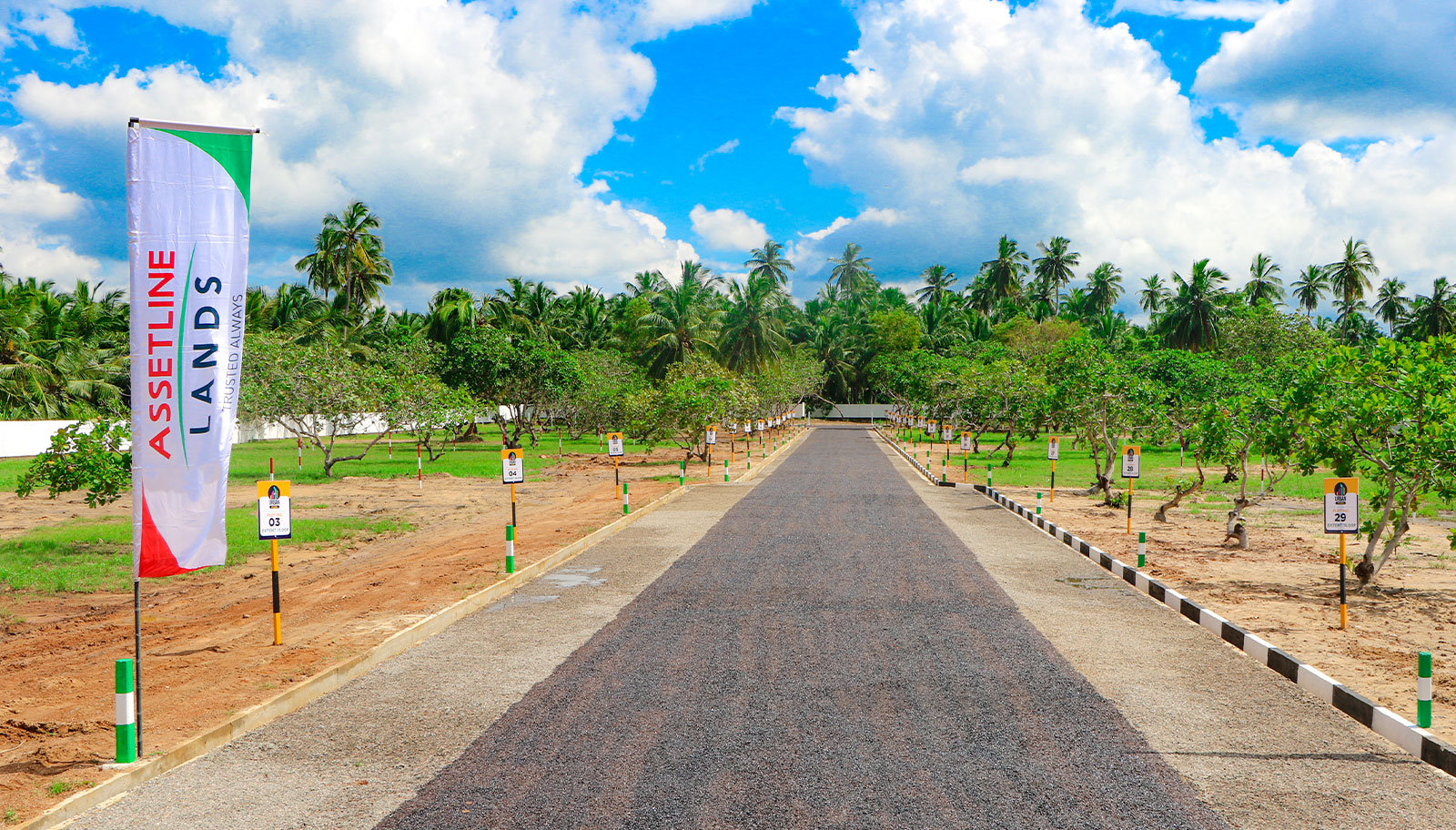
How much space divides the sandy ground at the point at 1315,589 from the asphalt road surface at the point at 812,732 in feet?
8.62

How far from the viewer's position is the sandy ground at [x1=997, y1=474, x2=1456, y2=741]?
8359 mm

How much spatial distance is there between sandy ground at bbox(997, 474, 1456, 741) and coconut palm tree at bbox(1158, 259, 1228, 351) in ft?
168

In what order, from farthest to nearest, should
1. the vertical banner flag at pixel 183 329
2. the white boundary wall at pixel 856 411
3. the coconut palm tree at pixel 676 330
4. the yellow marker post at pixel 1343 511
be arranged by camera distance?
the white boundary wall at pixel 856 411, the coconut palm tree at pixel 676 330, the yellow marker post at pixel 1343 511, the vertical banner flag at pixel 183 329

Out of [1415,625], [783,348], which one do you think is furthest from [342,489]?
[783,348]

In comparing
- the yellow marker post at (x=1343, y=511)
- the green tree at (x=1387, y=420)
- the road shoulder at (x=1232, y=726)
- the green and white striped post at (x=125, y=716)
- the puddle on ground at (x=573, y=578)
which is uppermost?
the green tree at (x=1387, y=420)

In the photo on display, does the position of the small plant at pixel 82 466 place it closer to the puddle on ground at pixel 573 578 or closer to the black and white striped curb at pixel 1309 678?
the puddle on ground at pixel 573 578

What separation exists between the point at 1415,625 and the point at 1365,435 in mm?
2642

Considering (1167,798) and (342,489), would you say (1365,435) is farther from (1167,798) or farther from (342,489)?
(342,489)

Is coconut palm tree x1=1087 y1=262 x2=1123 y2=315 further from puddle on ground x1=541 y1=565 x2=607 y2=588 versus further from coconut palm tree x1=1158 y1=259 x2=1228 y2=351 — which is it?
puddle on ground x1=541 y1=565 x2=607 y2=588

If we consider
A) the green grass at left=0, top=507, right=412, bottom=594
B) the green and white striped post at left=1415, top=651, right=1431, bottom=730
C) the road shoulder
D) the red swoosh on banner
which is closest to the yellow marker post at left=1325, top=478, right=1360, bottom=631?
the road shoulder

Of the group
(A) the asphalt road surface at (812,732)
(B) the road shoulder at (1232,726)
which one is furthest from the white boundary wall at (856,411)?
(A) the asphalt road surface at (812,732)

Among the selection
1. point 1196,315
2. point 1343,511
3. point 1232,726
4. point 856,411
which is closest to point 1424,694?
point 1232,726

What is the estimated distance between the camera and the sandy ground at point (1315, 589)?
8.36m

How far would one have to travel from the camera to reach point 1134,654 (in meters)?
8.98
